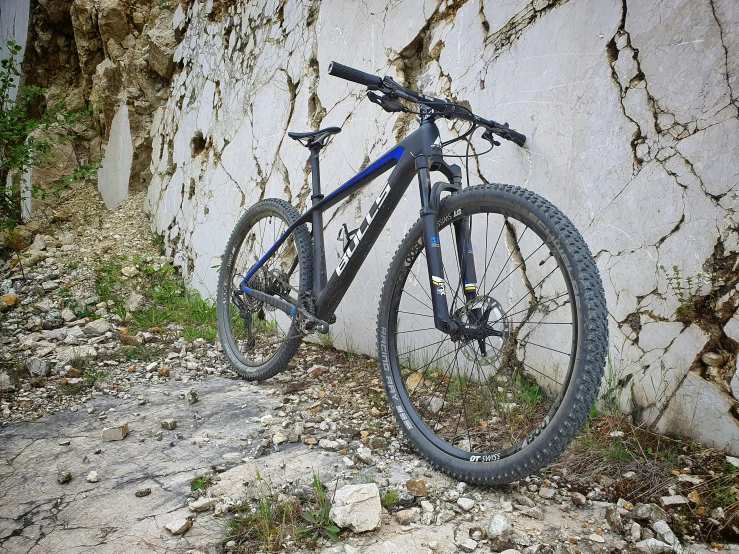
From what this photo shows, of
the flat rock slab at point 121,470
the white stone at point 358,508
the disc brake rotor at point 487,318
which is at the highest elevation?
the disc brake rotor at point 487,318

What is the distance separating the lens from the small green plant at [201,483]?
1.64 meters

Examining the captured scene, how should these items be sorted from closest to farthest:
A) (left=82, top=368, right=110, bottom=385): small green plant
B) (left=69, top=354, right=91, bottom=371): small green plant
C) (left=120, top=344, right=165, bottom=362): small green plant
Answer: (left=82, top=368, right=110, bottom=385): small green plant
(left=69, top=354, right=91, bottom=371): small green plant
(left=120, top=344, right=165, bottom=362): small green plant

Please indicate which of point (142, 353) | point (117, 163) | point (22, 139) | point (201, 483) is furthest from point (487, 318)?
point (22, 139)

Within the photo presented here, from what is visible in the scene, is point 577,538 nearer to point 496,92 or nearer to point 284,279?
point 496,92

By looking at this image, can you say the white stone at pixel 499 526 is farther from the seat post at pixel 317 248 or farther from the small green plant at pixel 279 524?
the seat post at pixel 317 248

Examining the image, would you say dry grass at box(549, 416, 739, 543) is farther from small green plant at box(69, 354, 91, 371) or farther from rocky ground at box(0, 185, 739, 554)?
small green plant at box(69, 354, 91, 371)

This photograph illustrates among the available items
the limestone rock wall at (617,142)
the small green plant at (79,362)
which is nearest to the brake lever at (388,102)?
the limestone rock wall at (617,142)

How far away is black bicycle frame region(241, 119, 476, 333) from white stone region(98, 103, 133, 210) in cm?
378

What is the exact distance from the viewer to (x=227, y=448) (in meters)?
1.95

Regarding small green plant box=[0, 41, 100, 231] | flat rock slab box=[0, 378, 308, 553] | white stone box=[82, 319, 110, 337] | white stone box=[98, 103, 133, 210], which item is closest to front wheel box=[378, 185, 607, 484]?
flat rock slab box=[0, 378, 308, 553]

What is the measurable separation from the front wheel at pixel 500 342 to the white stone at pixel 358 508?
315mm

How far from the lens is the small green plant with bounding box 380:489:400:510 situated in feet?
4.87

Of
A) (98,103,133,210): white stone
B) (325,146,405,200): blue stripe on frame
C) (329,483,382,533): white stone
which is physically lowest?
(329,483,382,533): white stone

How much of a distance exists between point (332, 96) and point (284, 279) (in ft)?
3.88
